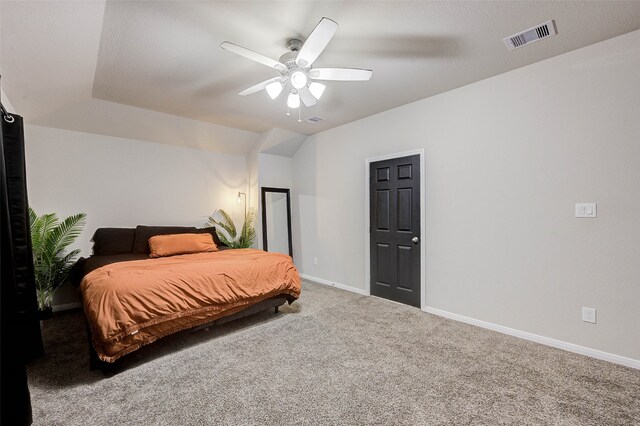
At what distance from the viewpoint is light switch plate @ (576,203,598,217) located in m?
2.33

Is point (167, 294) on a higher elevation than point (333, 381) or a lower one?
higher

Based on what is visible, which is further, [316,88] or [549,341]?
[549,341]

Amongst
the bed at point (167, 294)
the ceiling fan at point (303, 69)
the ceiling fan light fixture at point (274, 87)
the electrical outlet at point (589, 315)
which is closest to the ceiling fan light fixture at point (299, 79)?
the ceiling fan at point (303, 69)

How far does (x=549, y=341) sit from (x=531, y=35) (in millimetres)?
2551

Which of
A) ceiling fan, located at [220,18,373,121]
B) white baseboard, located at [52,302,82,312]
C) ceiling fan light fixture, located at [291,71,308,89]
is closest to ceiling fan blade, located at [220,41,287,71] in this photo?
ceiling fan, located at [220,18,373,121]

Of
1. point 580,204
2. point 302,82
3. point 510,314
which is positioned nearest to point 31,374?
point 302,82

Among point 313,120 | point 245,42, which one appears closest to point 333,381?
point 245,42

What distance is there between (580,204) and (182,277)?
3.42m

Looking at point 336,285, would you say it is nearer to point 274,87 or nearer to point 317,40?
point 274,87

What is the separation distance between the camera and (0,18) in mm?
1636

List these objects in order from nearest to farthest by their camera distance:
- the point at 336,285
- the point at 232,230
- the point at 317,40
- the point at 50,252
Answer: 1. the point at 317,40
2. the point at 50,252
3. the point at 336,285
4. the point at 232,230

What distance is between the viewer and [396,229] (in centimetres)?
370

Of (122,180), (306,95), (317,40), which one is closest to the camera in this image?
(317,40)

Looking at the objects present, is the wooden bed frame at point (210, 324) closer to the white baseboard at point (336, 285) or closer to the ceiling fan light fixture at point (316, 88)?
the white baseboard at point (336, 285)
